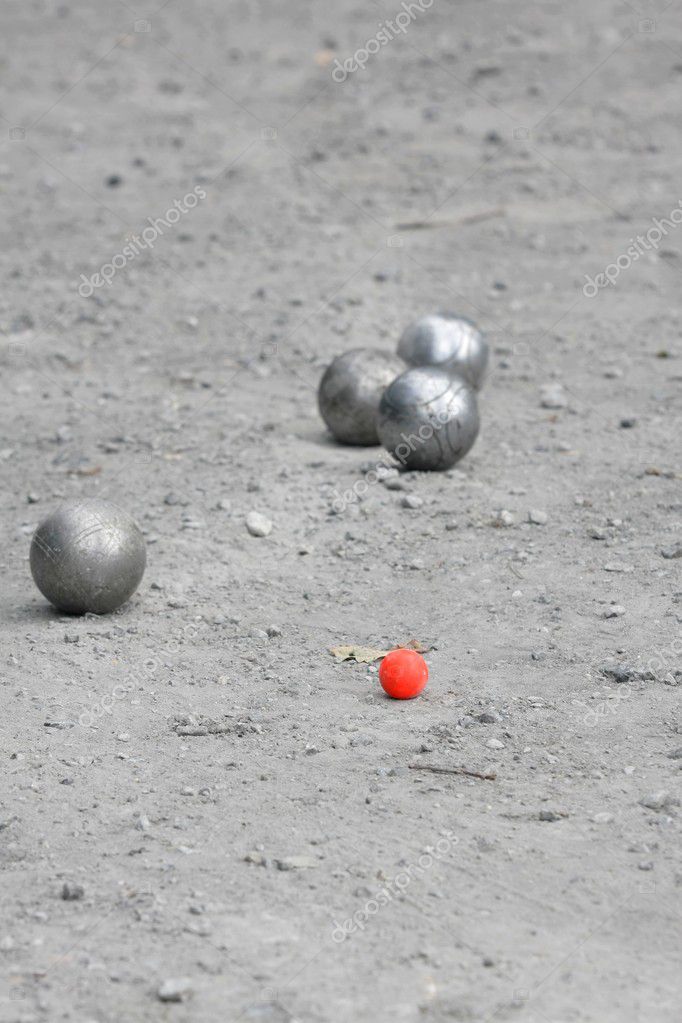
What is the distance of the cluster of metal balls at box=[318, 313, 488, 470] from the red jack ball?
258 centimetres

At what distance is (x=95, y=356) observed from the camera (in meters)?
11.1

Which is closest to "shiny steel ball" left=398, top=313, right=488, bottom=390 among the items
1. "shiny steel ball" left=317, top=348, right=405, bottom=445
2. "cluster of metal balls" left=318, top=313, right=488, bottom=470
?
"cluster of metal balls" left=318, top=313, right=488, bottom=470

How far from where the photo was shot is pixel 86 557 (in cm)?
680

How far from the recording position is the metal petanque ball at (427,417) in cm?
843

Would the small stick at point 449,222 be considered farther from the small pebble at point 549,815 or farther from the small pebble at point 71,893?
the small pebble at point 71,893

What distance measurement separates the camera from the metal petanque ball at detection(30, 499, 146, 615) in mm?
6816

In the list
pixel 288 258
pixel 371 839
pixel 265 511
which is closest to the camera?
pixel 371 839

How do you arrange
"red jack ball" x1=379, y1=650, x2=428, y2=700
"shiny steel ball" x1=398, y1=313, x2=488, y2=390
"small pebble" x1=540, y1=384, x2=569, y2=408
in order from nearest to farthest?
"red jack ball" x1=379, y1=650, x2=428, y2=700 → "shiny steel ball" x1=398, y1=313, x2=488, y2=390 → "small pebble" x1=540, y1=384, x2=569, y2=408

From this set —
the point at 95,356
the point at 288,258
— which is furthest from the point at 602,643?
the point at 288,258

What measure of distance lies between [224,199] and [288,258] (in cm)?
191

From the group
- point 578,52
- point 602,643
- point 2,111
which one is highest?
point 602,643

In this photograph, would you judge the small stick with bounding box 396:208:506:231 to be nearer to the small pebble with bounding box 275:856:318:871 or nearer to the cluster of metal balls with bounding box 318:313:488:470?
the cluster of metal balls with bounding box 318:313:488:470

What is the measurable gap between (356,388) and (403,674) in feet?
10.7

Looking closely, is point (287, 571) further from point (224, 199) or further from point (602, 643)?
point (224, 199)
